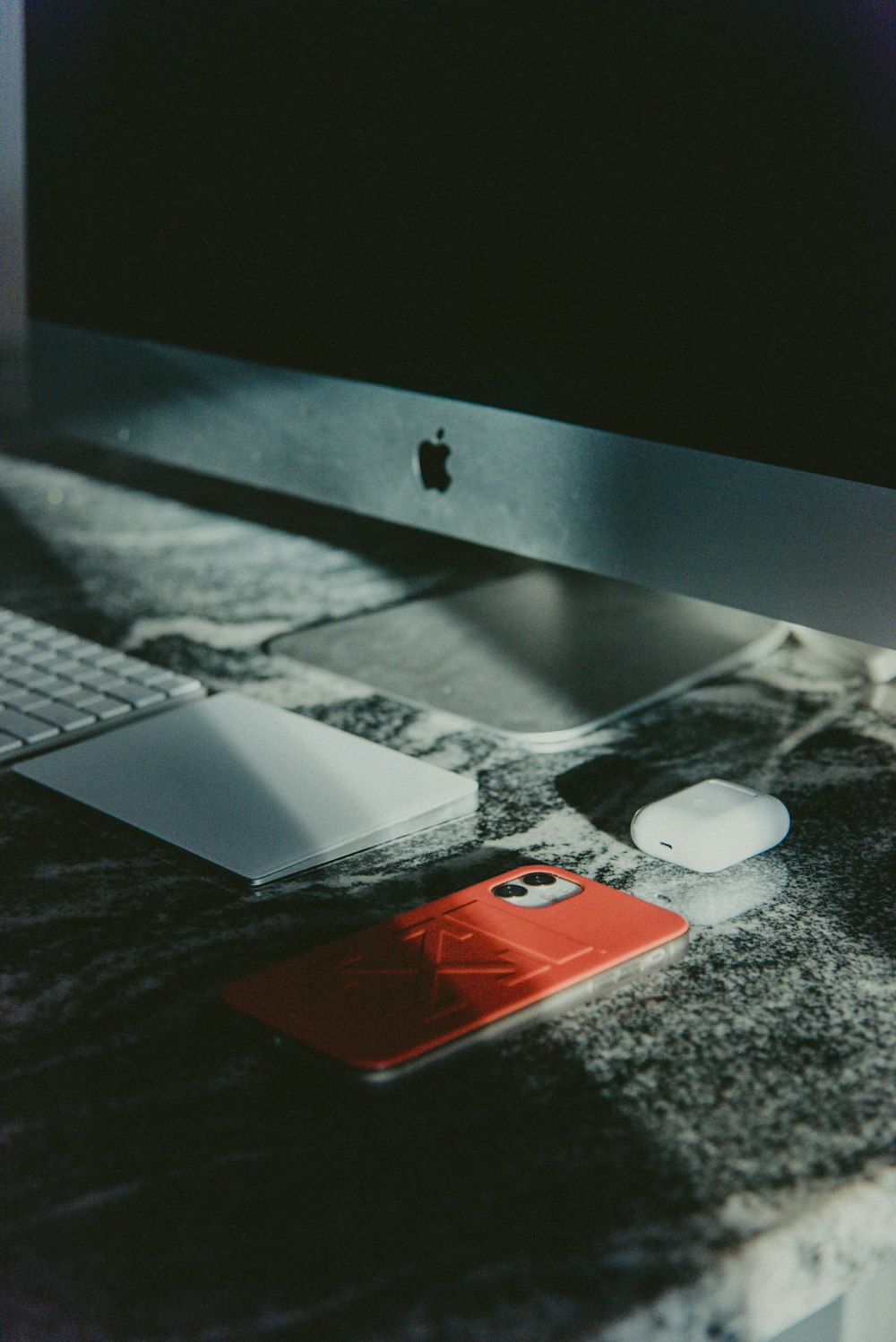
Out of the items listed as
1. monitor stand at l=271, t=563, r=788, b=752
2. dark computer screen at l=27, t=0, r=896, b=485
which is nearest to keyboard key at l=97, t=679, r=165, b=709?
monitor stand at l=271, t=563, r=788, b=752

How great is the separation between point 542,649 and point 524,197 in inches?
10.4

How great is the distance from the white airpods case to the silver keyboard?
29 cm

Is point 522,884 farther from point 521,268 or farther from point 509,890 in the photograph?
point 521,268

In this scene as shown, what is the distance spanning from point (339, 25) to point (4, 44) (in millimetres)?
996

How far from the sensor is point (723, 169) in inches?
24.4

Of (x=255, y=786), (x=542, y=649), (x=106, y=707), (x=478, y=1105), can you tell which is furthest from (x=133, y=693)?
(x=478, y=1105)

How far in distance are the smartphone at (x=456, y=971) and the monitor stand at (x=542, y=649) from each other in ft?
0.66

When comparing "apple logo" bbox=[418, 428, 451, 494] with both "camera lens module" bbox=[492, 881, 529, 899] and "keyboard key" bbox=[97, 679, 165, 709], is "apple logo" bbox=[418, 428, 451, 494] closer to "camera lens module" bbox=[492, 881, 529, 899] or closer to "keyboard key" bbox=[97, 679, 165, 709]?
"keyboard key" bbox=[97, 679, 165, 709]

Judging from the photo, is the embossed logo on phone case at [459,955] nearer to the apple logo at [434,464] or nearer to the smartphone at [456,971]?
the smartphone at [456,971]

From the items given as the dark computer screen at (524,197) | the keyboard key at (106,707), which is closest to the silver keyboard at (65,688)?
the keyboard key at (106,707)

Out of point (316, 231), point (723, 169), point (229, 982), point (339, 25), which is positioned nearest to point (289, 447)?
point (316, 231)

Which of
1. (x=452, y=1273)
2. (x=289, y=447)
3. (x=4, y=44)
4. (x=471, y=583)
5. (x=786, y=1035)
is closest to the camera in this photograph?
(x=452, y=1273)

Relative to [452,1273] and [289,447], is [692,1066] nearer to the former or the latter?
[452,1273]

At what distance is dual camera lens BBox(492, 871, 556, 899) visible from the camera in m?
0.54
